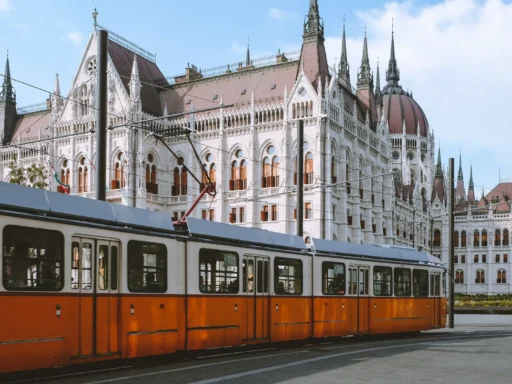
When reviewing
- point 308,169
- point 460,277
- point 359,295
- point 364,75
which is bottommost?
point 460,277

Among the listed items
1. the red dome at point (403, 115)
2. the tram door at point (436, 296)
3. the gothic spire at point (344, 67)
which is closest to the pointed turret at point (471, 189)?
the red dome at point (403, 115)

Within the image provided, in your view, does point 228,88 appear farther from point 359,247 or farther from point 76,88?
point 359,247

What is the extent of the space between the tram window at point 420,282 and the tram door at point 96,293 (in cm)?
1434

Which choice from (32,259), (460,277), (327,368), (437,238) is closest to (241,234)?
(327,368)

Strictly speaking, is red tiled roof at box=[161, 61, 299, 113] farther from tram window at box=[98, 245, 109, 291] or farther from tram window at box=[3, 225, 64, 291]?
tram window at box=[3, 225, 64, 291]

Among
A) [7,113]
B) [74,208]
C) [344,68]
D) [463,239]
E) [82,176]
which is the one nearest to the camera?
[74,208]

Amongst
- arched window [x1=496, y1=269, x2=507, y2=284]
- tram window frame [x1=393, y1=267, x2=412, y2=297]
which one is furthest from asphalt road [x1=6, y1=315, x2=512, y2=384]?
arched window [x1=496, y1=269, x2=507, y2=284]

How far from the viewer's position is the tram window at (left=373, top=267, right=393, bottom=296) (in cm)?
2333

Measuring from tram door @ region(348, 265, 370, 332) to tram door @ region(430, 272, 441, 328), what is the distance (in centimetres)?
466

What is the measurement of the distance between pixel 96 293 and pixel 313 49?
48.8m

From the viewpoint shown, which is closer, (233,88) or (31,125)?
(233,88)

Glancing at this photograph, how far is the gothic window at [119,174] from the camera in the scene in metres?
59.7

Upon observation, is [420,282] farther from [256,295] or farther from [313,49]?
[313,49]

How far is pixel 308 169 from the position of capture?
56.8 m
